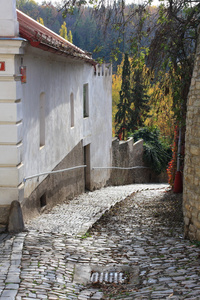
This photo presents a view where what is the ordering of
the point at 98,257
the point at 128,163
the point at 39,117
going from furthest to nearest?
the point at 128,163, the point at 39,117, the point at 98,257

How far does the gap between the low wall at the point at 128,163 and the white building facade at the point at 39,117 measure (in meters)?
4.79

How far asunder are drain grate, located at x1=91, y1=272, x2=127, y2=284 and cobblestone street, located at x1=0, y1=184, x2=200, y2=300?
0.07 metres

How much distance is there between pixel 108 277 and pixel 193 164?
2457mm

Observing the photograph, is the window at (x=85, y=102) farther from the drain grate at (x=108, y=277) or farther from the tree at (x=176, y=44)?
the drain grate at (x=108, y=277)

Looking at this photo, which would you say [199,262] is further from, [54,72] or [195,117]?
[54,72]

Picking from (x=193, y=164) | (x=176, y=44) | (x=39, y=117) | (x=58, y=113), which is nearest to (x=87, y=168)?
(x=58, y=113)

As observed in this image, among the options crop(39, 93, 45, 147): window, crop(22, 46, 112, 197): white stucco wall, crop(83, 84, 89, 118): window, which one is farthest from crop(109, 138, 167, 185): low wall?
crop(39, 93, 45, 147): window

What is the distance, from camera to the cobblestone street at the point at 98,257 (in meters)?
5.59

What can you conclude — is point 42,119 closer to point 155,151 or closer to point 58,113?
point 58,113

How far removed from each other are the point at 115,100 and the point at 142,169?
28840 mm

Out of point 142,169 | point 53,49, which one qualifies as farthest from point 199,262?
point 142,169

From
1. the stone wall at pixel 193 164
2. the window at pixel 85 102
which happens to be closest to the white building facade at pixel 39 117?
the window at pixel 85 102

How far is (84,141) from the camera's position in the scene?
1653cm

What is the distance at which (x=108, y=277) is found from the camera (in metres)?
6.49
